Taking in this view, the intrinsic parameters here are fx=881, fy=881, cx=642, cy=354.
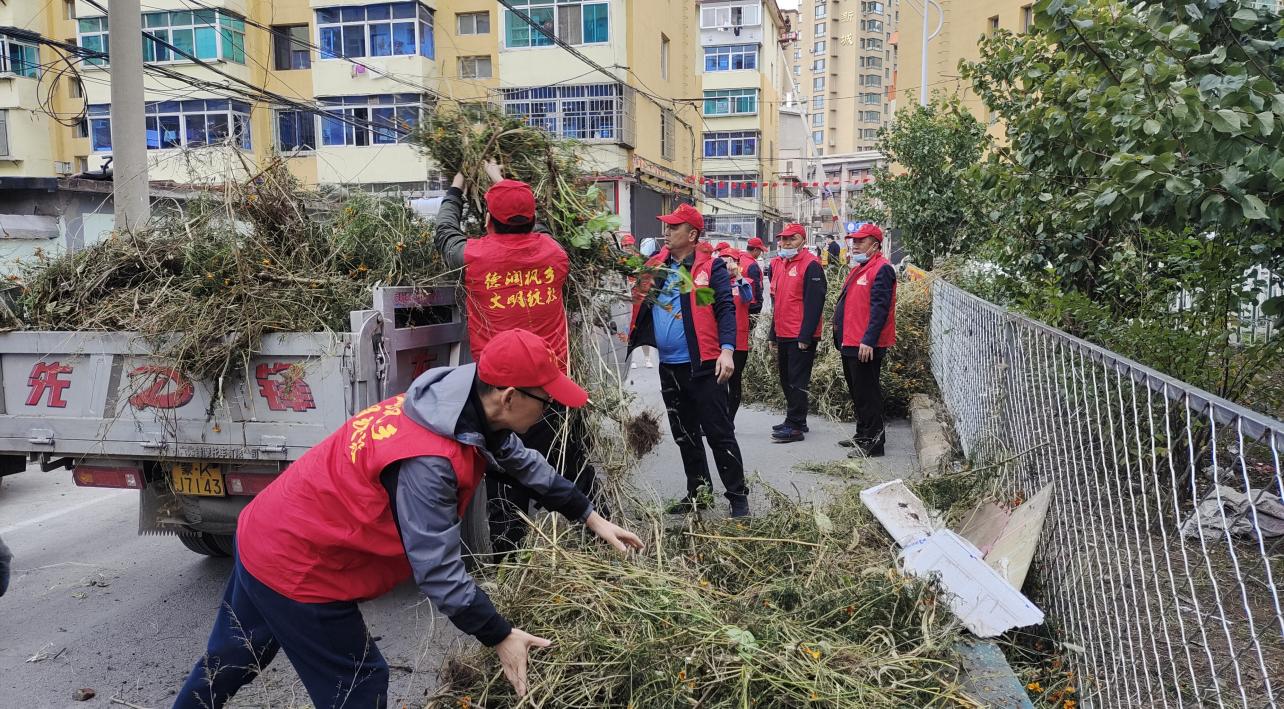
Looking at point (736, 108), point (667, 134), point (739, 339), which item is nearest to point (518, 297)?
point (739, 339)

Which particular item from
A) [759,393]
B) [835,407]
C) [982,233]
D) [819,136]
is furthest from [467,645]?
[819,136]

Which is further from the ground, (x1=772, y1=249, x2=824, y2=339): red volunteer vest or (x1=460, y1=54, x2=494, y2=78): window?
(x1=460, y1=54, x2=494, y2=78): window

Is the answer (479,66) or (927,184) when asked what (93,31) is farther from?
(927,184)

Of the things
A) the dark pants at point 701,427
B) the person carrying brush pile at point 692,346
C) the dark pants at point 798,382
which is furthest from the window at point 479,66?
the dark pants at point 701,427

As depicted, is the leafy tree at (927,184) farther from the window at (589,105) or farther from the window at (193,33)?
the window at (193,33)

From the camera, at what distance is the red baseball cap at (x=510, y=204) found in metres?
4.49

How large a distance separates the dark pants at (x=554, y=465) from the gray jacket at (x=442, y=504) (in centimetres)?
199

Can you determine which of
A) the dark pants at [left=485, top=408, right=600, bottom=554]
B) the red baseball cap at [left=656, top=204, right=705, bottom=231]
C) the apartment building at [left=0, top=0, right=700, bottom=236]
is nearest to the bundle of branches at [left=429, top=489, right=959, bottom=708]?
the dark pants at [left=485, top=408, right=600, bottom=554]

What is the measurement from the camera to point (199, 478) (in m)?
4.46

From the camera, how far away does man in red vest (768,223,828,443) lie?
335 inches

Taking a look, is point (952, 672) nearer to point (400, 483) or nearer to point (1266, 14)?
point (400, 483)

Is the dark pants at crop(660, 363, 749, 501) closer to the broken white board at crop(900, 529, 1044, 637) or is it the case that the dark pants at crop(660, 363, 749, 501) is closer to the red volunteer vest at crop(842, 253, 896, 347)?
the broken white board at crop(900, 529, 1044, 637)

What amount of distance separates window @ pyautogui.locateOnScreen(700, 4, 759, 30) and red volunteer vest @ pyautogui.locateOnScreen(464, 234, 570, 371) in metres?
53.3

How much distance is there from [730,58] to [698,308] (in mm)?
51996
